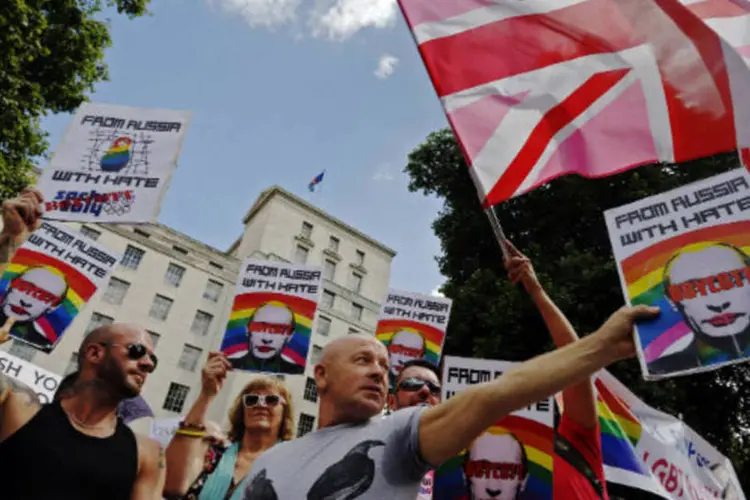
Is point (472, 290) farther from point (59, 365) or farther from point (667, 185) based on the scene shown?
point (59, 365)

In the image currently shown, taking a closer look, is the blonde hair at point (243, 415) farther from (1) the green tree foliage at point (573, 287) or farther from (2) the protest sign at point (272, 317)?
(1) the green tree foliage at point (573, 287)

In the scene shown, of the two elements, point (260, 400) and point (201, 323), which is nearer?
point (260, 400)

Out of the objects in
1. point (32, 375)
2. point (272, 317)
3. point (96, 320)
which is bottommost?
point (32, 375)

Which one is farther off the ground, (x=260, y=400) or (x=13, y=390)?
(x=260, y=400)

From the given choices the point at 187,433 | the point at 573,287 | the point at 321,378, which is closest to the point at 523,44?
the point at 321,378

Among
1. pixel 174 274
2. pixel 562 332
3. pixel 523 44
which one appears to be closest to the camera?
pixel 562 332

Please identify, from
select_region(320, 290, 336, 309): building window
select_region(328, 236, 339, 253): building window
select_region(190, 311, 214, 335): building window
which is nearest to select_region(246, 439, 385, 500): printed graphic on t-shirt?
select_region(190, 311, 214, 335): building window

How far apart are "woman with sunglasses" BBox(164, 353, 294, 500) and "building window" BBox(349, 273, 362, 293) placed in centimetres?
3765

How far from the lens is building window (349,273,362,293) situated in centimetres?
4166

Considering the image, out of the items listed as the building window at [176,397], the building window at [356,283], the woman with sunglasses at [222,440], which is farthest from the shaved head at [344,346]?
the building window at [356,283]

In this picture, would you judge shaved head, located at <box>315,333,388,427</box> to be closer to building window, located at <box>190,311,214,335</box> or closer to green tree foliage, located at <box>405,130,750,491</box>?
green tree foliage, located at <box>405,130,750,491</box>

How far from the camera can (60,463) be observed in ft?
7.61

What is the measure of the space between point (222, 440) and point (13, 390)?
1340 mm

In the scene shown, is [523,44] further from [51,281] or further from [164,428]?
[164,428]
